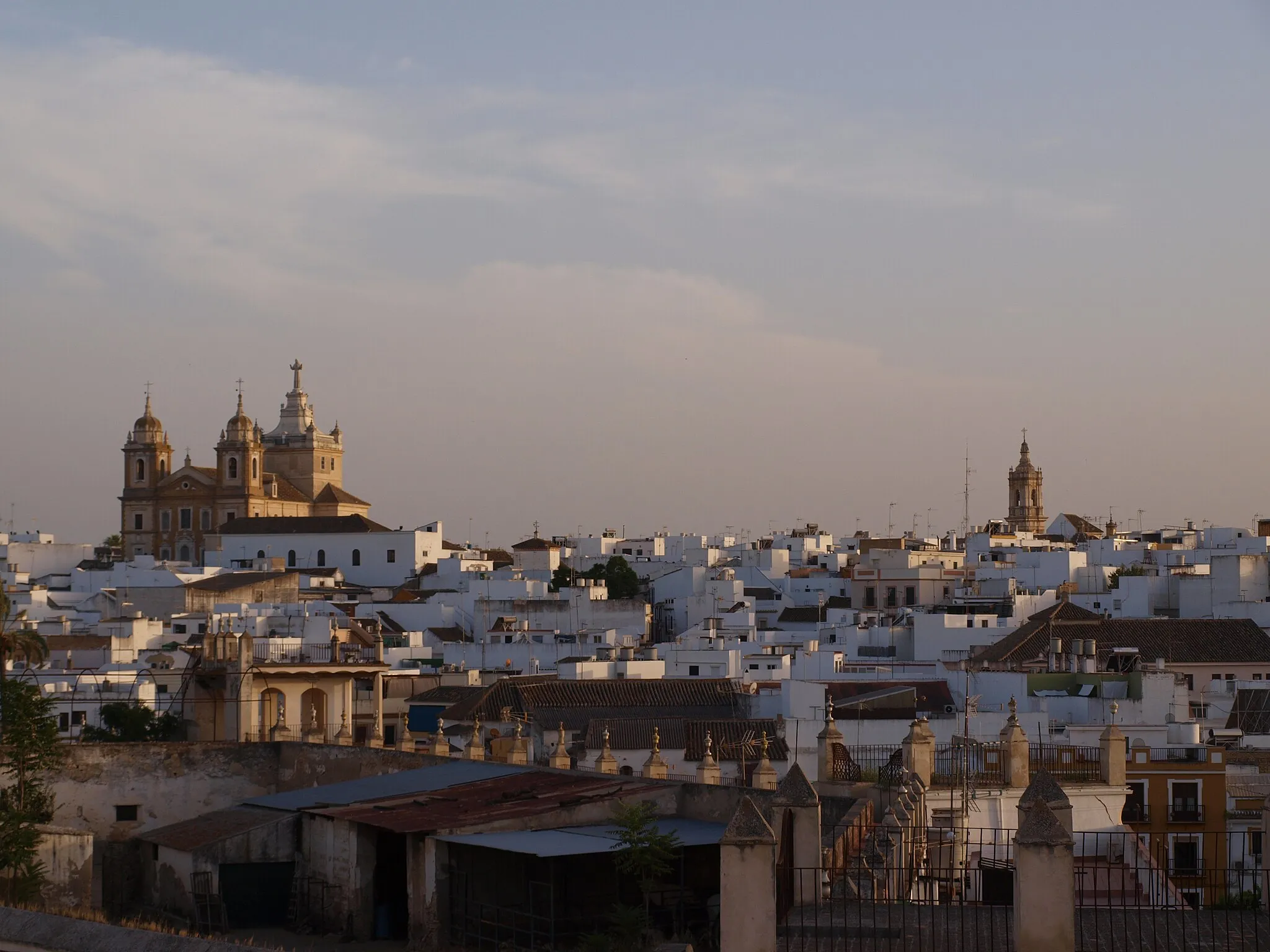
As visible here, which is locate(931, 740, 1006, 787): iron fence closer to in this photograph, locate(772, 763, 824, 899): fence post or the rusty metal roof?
the rusty metal roof

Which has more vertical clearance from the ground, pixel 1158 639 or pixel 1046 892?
pixel 1158 639

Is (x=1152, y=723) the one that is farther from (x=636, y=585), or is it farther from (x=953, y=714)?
(x=636, y=585)

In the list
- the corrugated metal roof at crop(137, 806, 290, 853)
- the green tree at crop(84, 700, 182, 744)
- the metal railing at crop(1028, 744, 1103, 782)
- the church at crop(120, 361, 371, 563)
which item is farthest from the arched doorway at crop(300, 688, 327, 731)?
the church at crop(120, 361, 371, 563)

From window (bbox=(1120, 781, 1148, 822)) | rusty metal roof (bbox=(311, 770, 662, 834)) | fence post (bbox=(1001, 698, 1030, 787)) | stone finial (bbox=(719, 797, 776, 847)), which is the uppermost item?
stone finial (bbox=(719, 797, 776, 847))

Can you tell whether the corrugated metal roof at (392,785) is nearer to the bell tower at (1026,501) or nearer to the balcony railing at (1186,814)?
the balcony railing at (1186,814)

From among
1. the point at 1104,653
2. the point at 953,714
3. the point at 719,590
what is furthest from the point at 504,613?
the point at 953,714

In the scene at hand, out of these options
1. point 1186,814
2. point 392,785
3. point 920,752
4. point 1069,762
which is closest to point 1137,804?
point 1186,814

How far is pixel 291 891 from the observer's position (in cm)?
1844

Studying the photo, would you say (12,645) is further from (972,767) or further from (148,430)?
(148,430)

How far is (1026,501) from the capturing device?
95.2 m

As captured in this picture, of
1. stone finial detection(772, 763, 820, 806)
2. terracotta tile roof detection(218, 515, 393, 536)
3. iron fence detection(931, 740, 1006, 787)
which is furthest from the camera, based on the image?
terracotta tile roof detection(218, 515, 393, 536)

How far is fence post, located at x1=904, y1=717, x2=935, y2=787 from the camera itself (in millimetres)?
17688

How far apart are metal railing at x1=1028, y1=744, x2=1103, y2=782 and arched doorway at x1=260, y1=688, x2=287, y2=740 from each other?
33.3 ft

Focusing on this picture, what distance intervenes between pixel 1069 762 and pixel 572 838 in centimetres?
741
